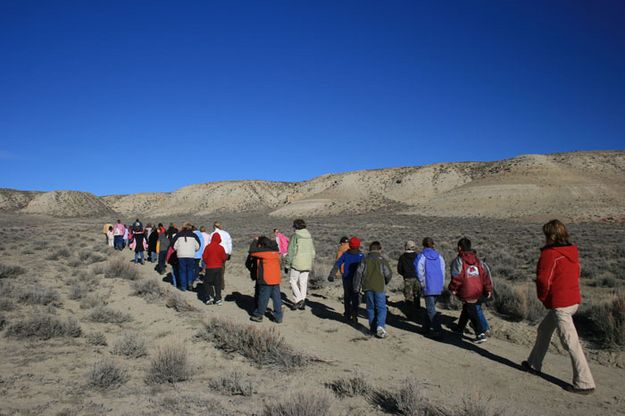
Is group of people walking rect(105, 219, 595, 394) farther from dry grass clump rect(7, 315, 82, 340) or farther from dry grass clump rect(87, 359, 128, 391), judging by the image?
dry grass clump rect(87, 359, 128, 391)

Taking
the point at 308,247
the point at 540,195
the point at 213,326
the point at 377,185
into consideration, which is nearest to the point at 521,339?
the point at 308,247

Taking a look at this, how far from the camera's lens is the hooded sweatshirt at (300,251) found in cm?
844

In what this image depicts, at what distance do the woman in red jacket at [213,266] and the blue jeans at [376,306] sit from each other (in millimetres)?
3771

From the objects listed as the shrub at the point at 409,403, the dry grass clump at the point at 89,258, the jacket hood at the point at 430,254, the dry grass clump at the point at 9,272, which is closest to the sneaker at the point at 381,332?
the jacket hood at the point at 430,254

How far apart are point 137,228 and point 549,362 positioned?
605 inches

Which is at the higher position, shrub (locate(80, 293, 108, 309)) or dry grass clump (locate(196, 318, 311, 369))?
shrub (locate(80, 293, 108, 309))

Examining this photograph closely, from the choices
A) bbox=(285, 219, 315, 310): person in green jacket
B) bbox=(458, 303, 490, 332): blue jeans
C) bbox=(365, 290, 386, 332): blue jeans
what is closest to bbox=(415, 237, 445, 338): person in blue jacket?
bbox=(458, 303, 490, 332): blue jeans

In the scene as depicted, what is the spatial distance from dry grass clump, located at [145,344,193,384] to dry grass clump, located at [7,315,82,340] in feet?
7.40

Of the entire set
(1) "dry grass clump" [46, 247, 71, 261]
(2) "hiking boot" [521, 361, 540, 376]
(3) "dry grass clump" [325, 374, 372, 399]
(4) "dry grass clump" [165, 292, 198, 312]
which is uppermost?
(1) "dry grass clump" [46, 247, 71, 261]

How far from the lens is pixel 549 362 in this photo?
5758 mm

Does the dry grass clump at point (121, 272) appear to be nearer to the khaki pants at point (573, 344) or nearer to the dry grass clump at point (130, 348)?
the dry grass clump at point (130, 348)

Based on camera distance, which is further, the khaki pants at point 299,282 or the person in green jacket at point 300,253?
the khaki pants at point 299,282

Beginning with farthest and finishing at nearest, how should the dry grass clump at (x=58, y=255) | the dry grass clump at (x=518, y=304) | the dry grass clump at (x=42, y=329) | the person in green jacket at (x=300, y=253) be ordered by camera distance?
the dry grass clump at (x=58, y=255) → the person in green jacket at (x=300, y=253) → the dry grass clump at (x=518, y=304) → the dry grass clump at (x=42, y=329)

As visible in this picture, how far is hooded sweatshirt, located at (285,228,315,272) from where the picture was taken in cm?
844
